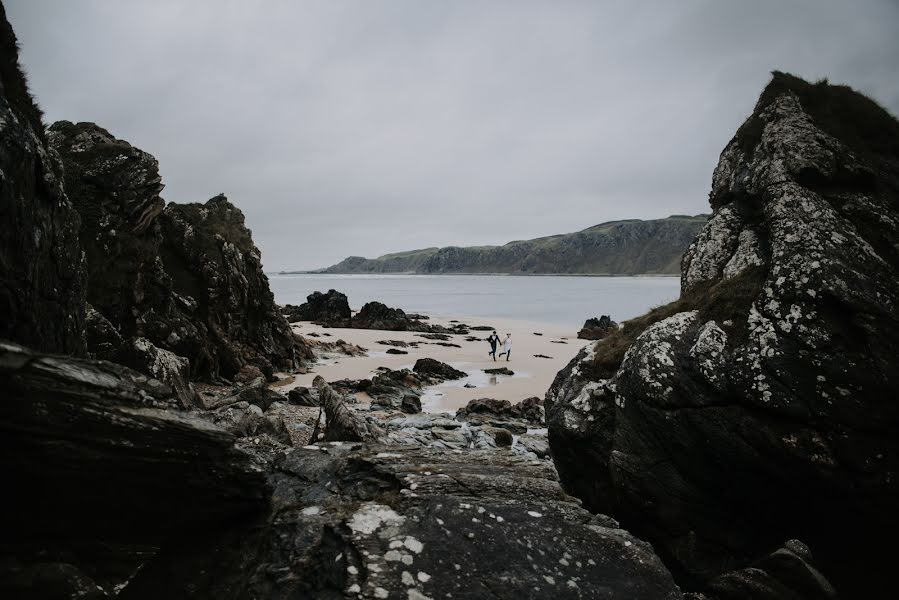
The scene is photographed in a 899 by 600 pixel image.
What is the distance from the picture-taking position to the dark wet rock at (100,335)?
51.8 feet

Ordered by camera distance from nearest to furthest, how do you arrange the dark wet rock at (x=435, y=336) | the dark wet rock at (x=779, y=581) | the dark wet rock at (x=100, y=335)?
the dark wet rock at (x=779, y=581) < the dark wet rock at (x=100, y=335) < the dark wet rock at (x=435, y=336)

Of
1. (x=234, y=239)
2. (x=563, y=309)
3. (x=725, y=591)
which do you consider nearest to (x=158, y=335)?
(x=234, y=239)

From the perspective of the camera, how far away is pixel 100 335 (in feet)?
54.3

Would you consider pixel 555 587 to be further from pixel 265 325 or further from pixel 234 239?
pixel 234 239

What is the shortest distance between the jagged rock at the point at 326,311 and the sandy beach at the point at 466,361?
2.78 metres

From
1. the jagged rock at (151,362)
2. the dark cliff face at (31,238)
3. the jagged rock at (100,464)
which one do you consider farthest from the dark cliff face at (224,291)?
the jagged rock at (100,464)

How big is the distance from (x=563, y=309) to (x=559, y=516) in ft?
280

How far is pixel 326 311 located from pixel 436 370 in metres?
34.1

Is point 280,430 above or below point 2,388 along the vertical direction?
below

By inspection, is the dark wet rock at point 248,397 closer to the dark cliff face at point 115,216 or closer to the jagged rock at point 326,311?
the dark cliff face at point 115,216

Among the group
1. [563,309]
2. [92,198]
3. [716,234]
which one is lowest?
[563,309]

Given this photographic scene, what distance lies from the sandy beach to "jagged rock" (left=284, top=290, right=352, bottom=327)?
9.11ft

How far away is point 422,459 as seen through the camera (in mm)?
7230

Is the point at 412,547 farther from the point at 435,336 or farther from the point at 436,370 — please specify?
the point at 435,336
